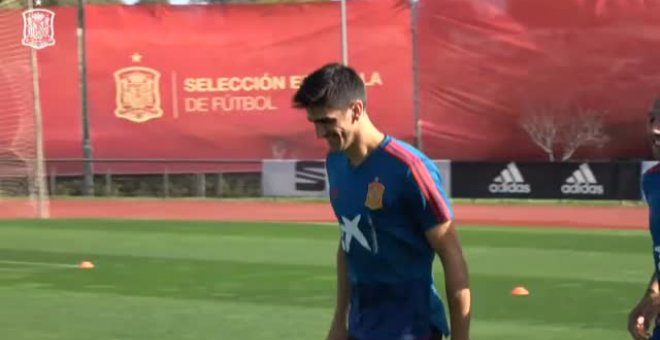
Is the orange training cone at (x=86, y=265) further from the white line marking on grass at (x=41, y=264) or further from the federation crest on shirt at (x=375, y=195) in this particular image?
the federation crest on shirt at (x=375, y=195)

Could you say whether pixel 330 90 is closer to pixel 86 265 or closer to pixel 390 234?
pixel 390 234

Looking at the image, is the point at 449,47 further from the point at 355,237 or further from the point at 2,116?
the point at 355,237

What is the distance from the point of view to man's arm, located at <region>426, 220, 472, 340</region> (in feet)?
14.3

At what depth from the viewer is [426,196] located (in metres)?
4.30

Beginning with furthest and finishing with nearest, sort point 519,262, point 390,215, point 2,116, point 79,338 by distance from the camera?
point 2,116, point 519,262, point 79,338, point 390,215

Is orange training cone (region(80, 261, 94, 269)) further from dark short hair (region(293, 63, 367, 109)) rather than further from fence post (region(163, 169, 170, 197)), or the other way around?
fence post (region(163, 169, 170, 197))

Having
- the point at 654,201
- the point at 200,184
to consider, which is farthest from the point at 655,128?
the point at 200,184

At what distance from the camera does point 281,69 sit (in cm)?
3347

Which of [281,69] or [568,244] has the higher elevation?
[281,69]

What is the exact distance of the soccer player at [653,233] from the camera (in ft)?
15.8

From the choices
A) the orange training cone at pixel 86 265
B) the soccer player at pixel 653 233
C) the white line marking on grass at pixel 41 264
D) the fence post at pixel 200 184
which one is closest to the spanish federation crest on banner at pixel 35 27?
the fence post at pixel 200 184

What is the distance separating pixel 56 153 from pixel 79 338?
23157 mm

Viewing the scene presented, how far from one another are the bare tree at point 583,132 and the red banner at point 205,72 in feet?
15.1

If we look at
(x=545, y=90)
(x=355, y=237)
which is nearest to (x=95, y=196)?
(x=545, y=90)
